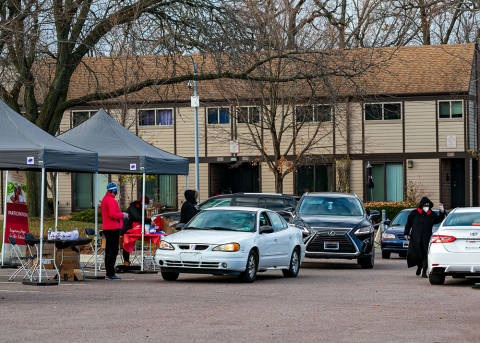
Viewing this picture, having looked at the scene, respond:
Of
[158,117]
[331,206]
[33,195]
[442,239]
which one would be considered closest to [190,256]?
[442,239]

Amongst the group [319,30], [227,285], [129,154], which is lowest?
[227,285]

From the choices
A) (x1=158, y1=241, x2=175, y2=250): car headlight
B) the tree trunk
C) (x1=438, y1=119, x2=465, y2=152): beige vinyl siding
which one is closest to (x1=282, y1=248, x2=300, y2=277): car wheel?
(x1=158, y1=241, x2=175, y2=250): car headlight

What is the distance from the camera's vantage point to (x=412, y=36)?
45656mm

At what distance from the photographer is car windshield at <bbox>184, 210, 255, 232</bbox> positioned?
51.2 feet

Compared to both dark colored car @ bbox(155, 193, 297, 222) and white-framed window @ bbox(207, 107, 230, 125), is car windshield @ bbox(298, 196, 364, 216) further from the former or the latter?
white-framed window @ bbox(207, 107, 230, 125)

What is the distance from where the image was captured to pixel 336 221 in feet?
63.6

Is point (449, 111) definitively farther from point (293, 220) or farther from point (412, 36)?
point (293, 220)

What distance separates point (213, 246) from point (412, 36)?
3419cm

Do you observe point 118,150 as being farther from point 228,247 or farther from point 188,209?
point 228,247

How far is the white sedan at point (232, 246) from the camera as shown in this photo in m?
14.4

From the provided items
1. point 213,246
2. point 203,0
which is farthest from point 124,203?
point 213,246

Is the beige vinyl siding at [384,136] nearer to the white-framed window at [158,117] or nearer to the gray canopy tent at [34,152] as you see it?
the white-framed window at [158,117]

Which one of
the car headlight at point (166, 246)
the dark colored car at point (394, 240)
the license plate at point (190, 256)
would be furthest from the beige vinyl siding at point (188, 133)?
the license plate at point (190, 256)

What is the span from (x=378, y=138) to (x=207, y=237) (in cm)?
2663
